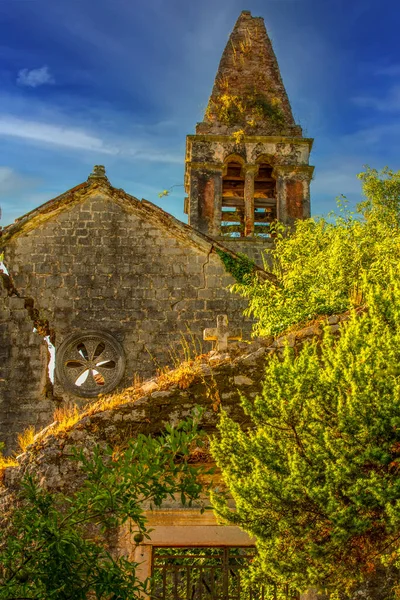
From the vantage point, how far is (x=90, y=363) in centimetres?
1416

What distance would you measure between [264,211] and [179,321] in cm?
831

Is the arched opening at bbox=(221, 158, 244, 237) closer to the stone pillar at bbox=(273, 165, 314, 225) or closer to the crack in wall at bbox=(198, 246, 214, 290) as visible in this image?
the stone pillar at bbox=(273, 165, 314, 225)

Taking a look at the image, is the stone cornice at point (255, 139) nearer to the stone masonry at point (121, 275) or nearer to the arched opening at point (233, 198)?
the arched opening at point (233, 198)

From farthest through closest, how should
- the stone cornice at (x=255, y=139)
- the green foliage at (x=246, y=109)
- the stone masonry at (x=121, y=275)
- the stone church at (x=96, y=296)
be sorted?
1. the green foliage at (x=246, y=109)
2. the stone cornice at (x=255, y=139)
3. the stone masonry at (x=121, y=275)
4. the stone church at (x=96, y=296)

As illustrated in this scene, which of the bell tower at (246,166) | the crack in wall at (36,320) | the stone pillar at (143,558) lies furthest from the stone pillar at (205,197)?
the stone pillar at (143,558)

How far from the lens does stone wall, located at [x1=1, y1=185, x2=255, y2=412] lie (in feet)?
46.7

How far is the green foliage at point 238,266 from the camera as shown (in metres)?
14.7

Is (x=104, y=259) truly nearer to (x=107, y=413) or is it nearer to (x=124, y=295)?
(x=124, y=295)

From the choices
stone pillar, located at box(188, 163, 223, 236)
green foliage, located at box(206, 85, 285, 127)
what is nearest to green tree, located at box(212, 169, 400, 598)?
stone pillar, located at box(188, 163, 223, 236)

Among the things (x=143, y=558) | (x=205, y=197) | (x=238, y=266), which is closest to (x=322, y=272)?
(x=238, y=266)

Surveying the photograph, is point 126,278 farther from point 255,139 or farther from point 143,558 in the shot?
point 255,139

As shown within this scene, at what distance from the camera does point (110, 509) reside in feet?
18.7

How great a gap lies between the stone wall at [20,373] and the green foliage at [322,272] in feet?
12.2

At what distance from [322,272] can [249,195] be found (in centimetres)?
974
